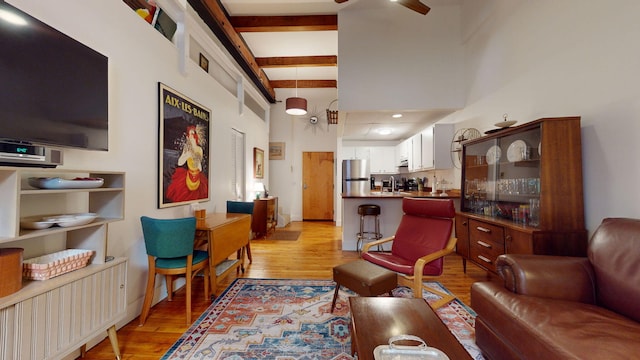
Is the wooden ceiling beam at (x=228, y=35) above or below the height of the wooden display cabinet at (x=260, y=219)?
above

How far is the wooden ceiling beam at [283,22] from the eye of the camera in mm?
3965

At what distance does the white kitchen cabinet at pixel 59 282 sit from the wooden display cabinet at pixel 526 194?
10.1 ft

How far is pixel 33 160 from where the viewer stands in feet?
3.93

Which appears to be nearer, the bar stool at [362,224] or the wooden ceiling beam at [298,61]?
the bar stool at [362,224]

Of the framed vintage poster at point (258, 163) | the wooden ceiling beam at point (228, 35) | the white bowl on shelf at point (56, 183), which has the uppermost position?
the wooden ceiling beam at point (228, 35)

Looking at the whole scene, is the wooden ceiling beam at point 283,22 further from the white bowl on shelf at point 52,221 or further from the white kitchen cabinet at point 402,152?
the white bowl on shelf at point 52,221

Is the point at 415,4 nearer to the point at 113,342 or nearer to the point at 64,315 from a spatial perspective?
the point at 64,315

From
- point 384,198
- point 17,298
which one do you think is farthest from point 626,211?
point 17,298

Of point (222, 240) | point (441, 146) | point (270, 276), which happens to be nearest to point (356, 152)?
point (441, 146)

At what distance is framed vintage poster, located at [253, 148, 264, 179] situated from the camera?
5.58m

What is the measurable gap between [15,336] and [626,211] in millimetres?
3560

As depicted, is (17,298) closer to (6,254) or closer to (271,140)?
(6,254)

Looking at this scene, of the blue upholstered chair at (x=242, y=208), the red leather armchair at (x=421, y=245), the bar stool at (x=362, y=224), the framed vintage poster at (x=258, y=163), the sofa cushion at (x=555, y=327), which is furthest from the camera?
the framed vintage poster at (x=258, y=163)

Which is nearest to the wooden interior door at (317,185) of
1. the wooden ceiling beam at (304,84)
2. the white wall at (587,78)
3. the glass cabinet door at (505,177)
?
the wooden ceiling beam at (304,84)
